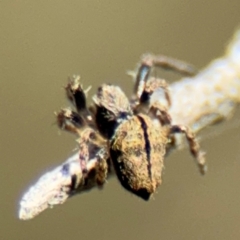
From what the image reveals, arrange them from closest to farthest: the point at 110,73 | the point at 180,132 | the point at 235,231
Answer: the point at 180,132, the point at 235,231, the point at 110,73

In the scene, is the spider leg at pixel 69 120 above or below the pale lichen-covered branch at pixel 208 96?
above

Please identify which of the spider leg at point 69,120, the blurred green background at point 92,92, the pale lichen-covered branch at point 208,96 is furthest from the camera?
the blurred green background at point 92,92

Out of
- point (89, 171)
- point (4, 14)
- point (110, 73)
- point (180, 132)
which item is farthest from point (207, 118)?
point (4, 14)

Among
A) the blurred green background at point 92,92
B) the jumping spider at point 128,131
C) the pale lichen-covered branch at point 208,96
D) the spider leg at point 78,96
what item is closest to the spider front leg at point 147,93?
the jumping spider at point 128,131

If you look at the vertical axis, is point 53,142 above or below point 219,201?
above

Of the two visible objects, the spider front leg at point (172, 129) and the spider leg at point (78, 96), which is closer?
the spider front leg at point (172, 129)

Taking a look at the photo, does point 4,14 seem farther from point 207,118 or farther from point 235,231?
point 207,118

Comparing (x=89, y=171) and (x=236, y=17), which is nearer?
(x=89, y=171)

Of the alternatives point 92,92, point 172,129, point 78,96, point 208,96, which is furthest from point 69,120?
point 92,92

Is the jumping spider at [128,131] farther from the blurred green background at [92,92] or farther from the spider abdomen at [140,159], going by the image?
the blurred green background at [92,92]
